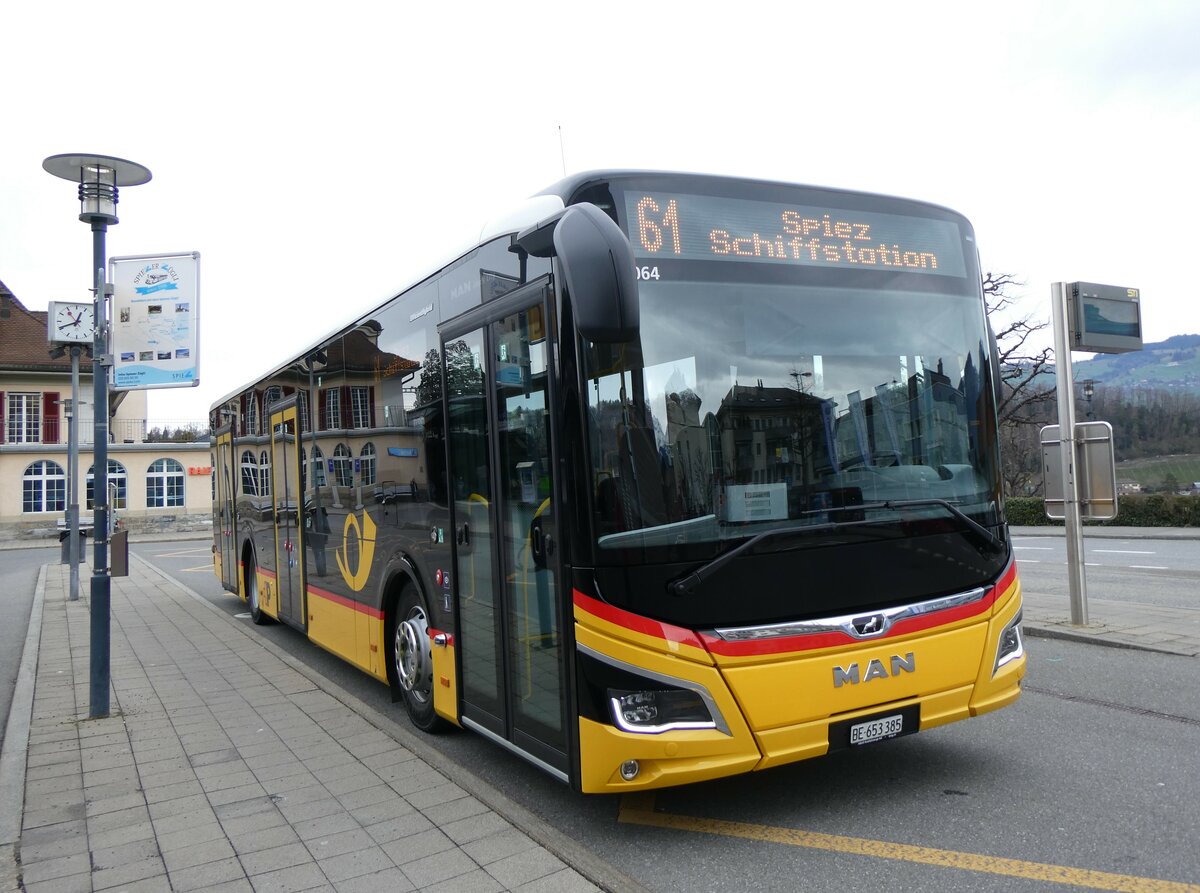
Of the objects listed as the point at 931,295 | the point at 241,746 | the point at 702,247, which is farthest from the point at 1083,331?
the point at 241,746

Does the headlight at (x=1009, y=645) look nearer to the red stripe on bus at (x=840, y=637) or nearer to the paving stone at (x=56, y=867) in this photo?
the red stripe on bus at (x=840, y=637)

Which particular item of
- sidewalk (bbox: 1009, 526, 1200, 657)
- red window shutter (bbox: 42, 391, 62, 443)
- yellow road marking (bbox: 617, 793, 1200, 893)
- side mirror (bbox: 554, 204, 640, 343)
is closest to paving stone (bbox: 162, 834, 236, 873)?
yellow road marking (bbox: 617, 793, 1200, 893)

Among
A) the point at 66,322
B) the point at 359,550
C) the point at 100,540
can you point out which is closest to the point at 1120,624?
the point at 359,550

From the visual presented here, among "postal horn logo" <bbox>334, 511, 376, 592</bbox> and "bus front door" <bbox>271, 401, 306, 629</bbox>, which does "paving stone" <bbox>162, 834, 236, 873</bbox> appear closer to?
"postal horn logo" <bbox>334, 511, 376, 592</bbox>

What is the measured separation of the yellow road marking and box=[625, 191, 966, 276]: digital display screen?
107 inches

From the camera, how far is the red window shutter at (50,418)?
47.7m

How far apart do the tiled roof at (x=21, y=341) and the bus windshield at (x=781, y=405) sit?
170 feet

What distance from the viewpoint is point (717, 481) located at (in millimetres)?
4023

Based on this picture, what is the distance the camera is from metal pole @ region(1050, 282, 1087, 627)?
862 centimetres

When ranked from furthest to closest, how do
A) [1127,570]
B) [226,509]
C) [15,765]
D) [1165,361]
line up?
[1165,361] → [1127,570] → [226,509] → [15,765]

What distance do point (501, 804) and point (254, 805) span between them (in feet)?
4.60

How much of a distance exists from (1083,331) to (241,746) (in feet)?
26.7

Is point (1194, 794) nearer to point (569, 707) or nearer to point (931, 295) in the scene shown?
point (931, 295)

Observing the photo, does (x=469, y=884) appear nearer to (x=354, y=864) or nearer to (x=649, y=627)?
(x=354, y=864)
